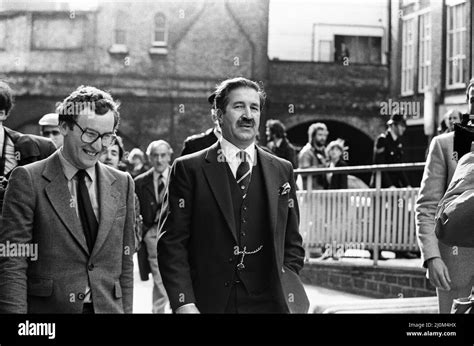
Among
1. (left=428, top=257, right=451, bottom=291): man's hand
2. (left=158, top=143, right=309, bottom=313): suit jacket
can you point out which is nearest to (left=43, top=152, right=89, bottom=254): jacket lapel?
(left=158, top=143, right=309, bottom=313): suit jacket

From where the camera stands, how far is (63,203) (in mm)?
2652

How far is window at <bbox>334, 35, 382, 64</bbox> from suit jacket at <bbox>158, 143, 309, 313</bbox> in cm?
79

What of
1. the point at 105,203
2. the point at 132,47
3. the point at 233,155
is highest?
the point at 132,47

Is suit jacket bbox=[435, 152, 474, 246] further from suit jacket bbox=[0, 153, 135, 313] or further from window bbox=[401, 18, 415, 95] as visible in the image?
window bbox=[401, 18, 415, 95]

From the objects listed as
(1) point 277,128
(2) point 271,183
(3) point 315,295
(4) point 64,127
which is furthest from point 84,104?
(3) point 315,295

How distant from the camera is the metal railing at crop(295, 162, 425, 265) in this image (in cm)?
610

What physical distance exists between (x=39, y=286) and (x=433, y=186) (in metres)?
1.23

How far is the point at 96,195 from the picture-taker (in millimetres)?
2701

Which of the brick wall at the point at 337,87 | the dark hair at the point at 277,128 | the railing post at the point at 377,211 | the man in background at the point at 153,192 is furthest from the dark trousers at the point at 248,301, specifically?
the railing post at the point at 377,211

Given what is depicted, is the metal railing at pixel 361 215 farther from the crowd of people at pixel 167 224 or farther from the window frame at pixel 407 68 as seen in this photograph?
the crowd of people at pixel 167 224

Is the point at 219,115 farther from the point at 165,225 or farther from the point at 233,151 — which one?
the point at 165,225

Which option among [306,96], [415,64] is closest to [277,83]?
[306,96]

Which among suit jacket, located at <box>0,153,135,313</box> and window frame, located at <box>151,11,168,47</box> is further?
window frame, located at <box>151,11,168,47</box>
